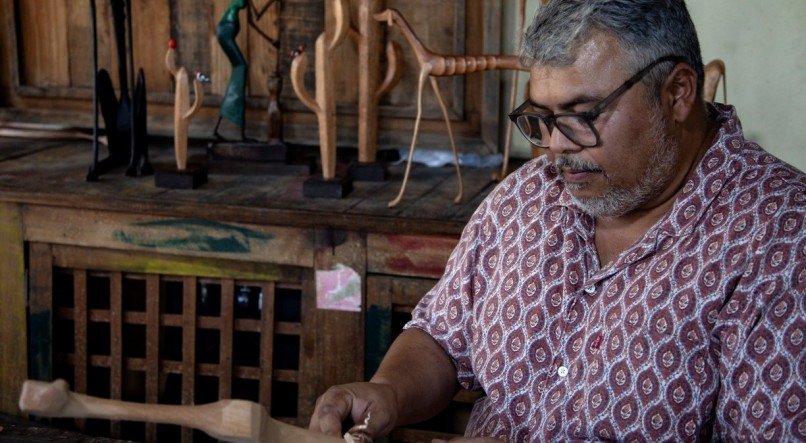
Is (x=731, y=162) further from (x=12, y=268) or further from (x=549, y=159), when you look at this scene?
(x=12, y=268)

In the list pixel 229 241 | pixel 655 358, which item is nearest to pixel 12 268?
pixel 229 241

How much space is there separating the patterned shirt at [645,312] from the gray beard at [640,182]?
0.05 m

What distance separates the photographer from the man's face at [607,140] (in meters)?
1.67

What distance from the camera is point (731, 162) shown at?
1706mm

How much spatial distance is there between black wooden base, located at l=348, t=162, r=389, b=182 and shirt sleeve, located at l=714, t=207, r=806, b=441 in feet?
5.03

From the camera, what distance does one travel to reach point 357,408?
1.79m

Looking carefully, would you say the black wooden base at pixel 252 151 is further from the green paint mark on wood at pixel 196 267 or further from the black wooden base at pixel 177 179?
the green paint mark on wood at pixel 196 267

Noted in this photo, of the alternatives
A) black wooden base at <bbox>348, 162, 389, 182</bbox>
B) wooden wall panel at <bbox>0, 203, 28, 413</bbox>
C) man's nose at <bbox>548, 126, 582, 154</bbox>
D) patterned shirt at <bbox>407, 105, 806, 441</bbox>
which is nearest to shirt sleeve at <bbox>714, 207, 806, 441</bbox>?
patterned shirt at <bbox>407, 105, 806, 441</bbox>

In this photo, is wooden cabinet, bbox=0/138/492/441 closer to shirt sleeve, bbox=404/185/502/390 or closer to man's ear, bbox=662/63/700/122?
shirt sleeve, bbox=404/185/502/390

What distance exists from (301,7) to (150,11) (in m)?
0.50

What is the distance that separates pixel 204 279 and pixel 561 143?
136 centimetres

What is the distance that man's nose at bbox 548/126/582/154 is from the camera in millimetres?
1726

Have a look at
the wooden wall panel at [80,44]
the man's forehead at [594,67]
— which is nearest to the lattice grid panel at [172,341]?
the wooden wall panel at [80,44]

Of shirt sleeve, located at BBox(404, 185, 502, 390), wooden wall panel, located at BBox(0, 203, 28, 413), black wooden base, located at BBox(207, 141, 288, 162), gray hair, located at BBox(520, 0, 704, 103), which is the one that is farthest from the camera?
black wooden base, located at BBox(207, 141, 288, 162)
